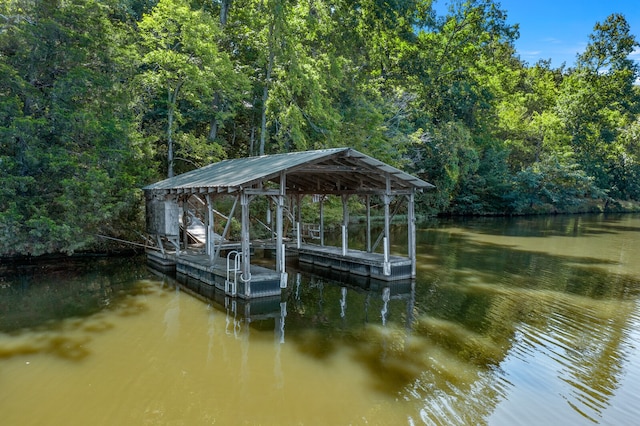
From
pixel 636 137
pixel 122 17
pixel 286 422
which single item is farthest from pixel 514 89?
pixel 286 422

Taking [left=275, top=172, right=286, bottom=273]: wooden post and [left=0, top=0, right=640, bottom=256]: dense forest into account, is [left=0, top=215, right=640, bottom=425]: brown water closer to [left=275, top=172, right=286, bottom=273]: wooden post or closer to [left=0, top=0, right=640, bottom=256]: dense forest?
[left=275, top=172, right=286, bottom=273]: wooden post

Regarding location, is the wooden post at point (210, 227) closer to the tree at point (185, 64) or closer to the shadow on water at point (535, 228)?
the tree at point (185, 64)

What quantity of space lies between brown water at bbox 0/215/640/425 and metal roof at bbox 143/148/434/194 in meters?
2.94

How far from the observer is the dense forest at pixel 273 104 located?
12984 mm

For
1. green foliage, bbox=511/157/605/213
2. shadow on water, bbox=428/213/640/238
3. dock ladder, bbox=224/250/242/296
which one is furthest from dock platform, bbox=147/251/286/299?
green foliage, bbox=511/157/605/213

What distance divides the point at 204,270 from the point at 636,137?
49.7 metres

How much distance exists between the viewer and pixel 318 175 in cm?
1415

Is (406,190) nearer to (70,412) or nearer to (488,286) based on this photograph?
(488,286)

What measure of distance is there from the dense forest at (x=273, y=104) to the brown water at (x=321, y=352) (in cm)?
403

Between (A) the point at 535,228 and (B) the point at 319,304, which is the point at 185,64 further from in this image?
(A) the point at 535,228

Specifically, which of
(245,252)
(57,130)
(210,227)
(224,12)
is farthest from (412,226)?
(224,12)

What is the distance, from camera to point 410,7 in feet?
69.5

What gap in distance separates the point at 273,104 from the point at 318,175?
730 cm

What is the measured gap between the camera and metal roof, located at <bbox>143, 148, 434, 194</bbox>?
10.1 m
